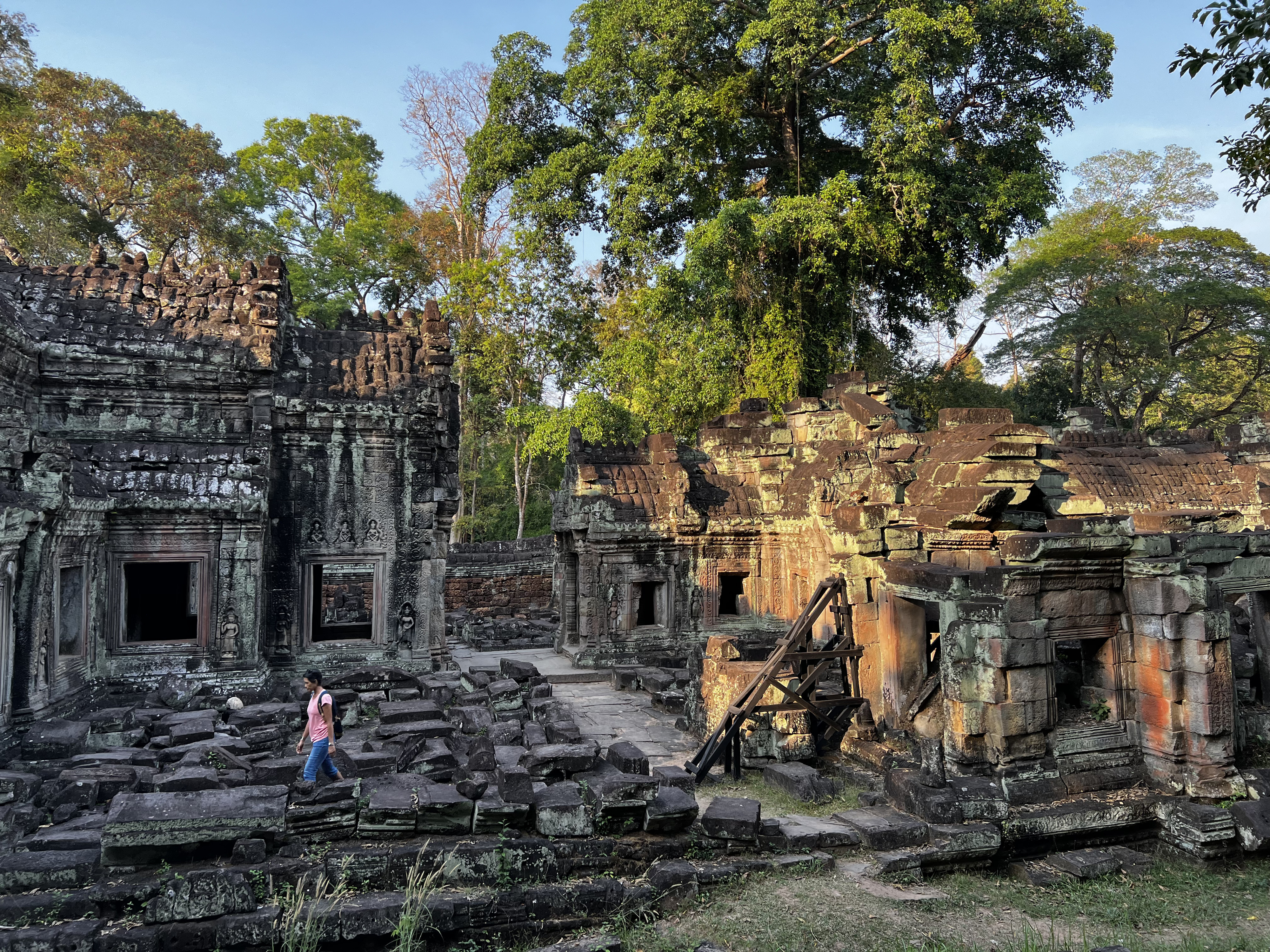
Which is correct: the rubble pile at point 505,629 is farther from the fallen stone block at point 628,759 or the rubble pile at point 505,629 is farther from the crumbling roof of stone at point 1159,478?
the crumbling roof of stone at point 1159,478

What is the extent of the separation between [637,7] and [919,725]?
16.5 m

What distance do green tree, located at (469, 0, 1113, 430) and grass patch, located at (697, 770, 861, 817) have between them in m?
11.4

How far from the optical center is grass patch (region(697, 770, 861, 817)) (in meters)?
7.50

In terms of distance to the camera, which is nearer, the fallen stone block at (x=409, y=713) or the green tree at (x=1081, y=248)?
the fallen stone block at (x=409, y=713)

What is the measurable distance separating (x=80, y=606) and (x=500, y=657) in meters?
7.55

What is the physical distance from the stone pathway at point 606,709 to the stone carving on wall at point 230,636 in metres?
4.27

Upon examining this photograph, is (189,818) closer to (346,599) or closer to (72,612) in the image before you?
(72,612)

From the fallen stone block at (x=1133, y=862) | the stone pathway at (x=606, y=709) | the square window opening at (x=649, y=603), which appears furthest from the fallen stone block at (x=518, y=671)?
the fallen stone block at (x=1133, y=862)

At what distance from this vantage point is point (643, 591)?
15.4 meters

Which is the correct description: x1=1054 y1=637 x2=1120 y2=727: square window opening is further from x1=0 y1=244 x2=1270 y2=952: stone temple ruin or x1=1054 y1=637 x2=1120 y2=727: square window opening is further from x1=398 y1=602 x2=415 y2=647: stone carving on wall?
x1=398 y1=602 x2=415 y2=647: stone carving on wall

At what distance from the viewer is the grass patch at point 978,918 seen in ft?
17.1

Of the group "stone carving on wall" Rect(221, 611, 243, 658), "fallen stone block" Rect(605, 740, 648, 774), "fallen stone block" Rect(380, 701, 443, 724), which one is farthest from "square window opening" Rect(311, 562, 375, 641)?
A: "fallen stone block" Rect(605, 740, 648, 774)

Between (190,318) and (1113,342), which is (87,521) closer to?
(190,318)

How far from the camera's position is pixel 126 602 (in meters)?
10.8
